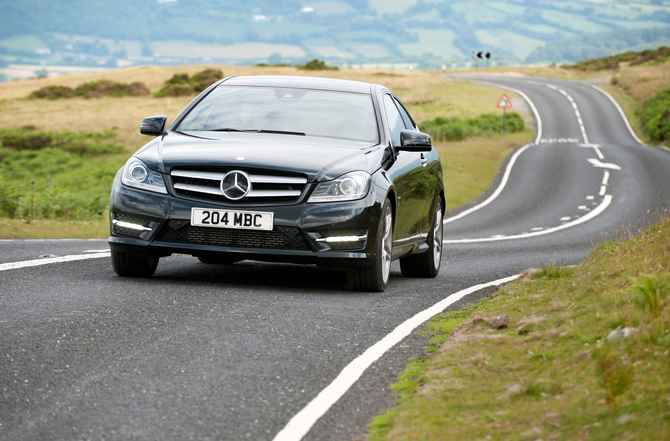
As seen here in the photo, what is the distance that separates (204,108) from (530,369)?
4.83 meters

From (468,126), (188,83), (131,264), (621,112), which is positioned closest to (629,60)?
(621,112)

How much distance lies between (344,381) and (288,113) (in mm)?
4015

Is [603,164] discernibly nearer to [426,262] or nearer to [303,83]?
[426,262]

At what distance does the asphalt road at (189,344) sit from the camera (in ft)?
12.6

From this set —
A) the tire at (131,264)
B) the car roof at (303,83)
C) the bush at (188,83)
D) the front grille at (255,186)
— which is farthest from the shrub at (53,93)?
the front grille at (255,186)

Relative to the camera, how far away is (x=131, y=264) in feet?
24.3

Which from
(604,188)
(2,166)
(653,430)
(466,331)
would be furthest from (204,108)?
(2,166)

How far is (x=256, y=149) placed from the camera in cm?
707

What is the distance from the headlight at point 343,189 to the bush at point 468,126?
34.8 metres

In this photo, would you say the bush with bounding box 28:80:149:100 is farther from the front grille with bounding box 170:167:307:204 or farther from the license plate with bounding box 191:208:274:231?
the license plate with bounding box 191:208:274:231

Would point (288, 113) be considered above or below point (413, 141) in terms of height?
above

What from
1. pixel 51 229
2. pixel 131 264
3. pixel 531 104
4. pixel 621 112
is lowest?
pixel 621 112

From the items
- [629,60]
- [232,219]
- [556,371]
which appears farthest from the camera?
[629,60]

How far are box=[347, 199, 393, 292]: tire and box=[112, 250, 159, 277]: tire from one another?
70.1 inches
